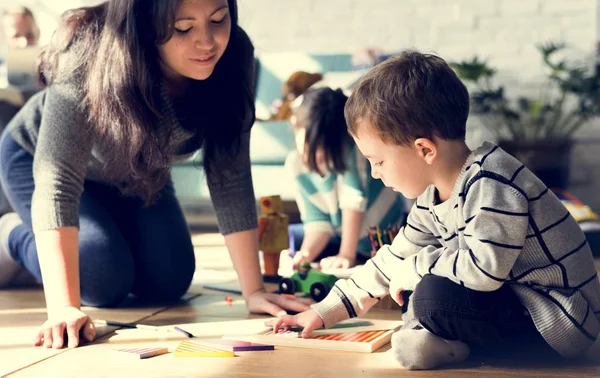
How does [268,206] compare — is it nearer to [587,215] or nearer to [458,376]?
[458,376]

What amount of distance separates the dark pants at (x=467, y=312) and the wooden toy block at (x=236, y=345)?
0.27m

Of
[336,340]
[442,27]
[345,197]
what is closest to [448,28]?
[442,27]

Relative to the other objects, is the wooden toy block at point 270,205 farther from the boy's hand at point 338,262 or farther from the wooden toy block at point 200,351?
the wooden toy block at point 200,351

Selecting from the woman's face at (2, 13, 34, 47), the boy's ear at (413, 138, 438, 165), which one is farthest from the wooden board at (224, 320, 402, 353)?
the woman's face at (2, 13, 34, 47)

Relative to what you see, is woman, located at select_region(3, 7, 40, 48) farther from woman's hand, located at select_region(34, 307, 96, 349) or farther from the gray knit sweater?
woman's hand, located at select_region(34, 307, 96, 349)

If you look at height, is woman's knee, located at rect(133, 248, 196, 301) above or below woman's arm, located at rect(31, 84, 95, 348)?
below

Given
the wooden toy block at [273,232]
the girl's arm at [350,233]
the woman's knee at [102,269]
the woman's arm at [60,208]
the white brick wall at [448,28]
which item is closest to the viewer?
the woman's arm at [60,208]

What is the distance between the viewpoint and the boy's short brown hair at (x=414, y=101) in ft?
4.12

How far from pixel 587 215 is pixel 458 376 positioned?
160cm

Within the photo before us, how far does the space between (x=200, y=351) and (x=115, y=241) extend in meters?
0.51

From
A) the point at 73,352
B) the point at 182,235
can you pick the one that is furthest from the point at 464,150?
the point at 182,235

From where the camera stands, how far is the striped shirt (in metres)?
2.22

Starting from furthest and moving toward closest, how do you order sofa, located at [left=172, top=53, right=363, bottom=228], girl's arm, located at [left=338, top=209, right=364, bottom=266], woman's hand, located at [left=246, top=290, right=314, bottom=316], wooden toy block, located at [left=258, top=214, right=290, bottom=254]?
sofa, located at [left=172, top=53, right=363, bottom=228] → girl's arm, located at [left=338, top=209, right=364, bottom=266] → wooden toy block, located at [left=258, top=214, right=290, bottom=254] → woman's hand, located at [left=246, top=290, right=314, bottom=316]

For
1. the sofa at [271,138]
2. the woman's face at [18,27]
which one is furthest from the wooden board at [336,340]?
the woman's face at [18,27]
